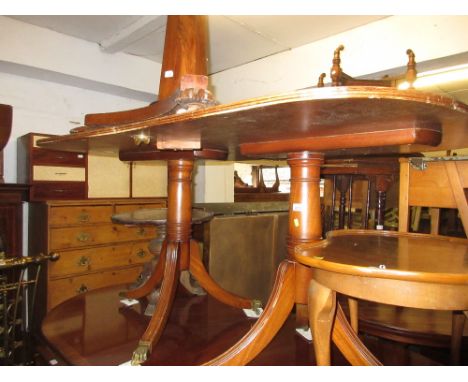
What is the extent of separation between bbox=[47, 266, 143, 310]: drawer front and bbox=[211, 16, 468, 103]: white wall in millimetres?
2000

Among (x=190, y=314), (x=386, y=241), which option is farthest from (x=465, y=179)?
(x=190, y=314)

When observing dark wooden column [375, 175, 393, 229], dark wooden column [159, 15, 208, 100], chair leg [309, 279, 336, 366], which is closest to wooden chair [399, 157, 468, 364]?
dark wooden column [375, 175, 393, 229]

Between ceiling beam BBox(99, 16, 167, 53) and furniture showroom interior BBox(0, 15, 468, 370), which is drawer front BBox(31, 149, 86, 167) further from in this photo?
ceiling beam BBox(99, 16, 167, 53)

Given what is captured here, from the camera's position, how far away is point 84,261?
8.16 feet

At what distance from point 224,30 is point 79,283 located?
2.31 meters

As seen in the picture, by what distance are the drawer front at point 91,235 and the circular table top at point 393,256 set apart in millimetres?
2114

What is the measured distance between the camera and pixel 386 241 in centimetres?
94

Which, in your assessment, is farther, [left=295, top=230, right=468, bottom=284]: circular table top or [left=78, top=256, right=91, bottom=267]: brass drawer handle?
[left=78, top=256, right=91, bottom=267]: brass drawer handle

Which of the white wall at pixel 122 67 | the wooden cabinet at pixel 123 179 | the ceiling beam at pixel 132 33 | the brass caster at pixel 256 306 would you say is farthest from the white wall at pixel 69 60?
the brass caster at pixel 256 306

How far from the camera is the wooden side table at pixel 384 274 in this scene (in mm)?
591

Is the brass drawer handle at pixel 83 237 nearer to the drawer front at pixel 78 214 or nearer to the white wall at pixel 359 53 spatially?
the drawer front at pixel 78 214

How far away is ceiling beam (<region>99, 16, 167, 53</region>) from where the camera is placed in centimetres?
230

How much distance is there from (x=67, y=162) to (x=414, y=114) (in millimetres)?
2545

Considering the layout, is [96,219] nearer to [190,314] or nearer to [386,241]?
[190,314]
